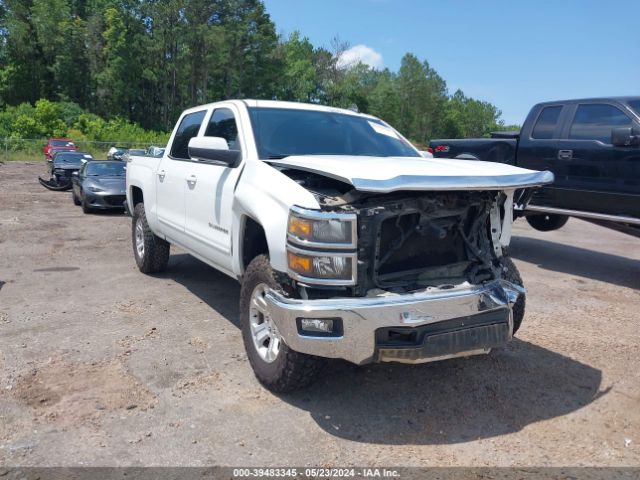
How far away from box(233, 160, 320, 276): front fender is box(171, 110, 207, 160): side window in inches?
69.4

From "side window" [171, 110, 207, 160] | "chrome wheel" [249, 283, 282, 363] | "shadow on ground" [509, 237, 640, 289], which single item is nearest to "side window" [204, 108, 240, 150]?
"side window" [171, 110, 207, 160]

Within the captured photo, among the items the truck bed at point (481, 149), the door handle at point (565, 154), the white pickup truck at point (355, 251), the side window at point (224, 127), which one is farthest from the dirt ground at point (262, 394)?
the truck bed at point (481, 149)

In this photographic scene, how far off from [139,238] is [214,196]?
287 centimetres

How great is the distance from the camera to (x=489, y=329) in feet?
11.7

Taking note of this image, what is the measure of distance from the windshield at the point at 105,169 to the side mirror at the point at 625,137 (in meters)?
11.8

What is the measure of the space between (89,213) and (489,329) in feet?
40.5

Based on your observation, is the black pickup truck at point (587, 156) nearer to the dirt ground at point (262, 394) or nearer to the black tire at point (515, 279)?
the dirt ground at point (262, 394)

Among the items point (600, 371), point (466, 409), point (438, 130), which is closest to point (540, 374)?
point (600, 371)

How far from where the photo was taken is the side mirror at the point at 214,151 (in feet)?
14.2

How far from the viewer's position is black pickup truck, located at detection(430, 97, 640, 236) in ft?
23.6

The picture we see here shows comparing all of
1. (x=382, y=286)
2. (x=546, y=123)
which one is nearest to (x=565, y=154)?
(x=546, y=123)

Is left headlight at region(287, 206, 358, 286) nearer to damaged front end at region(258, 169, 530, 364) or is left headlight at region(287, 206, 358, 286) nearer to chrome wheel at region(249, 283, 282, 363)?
Result: damaged front end at region(258, 169, 530, 364)

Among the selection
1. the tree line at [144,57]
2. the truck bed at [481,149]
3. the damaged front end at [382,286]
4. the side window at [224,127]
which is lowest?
the damaged front end at [382,286]

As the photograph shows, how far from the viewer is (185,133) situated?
6.11m
